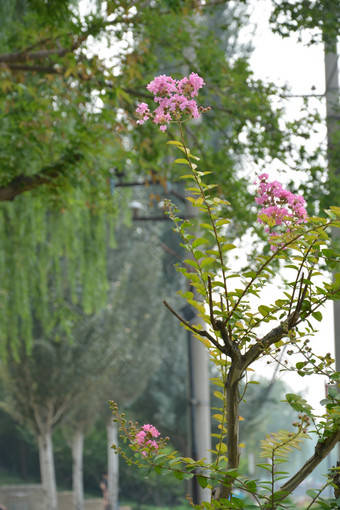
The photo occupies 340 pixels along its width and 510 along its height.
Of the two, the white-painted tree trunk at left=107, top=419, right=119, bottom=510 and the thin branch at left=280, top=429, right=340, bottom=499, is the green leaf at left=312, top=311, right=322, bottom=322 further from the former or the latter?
the white-painted tree trunk at left=107, top=419, right=119, bottom=510

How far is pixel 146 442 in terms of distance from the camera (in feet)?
5.52

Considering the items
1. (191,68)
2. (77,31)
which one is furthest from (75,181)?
(191,68)

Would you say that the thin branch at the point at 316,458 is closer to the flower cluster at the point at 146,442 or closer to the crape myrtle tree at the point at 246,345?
the crape myrtle tree at the point at 246,345

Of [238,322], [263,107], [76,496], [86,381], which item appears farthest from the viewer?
[76,496]

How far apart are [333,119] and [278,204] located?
352cm

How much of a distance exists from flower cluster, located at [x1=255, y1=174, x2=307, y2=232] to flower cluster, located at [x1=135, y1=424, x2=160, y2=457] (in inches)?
22.0

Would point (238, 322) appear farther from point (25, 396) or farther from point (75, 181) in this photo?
point (25, 396)

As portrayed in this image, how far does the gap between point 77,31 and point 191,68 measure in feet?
4.41

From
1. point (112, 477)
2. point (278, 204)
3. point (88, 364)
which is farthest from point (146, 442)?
point (112, 477)

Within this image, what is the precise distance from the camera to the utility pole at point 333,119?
4.66 m

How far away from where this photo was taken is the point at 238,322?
1.74 meters

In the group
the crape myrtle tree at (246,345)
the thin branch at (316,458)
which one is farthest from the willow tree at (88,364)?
the thin branch at (316,458)

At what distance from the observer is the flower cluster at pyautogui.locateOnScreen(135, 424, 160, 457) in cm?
166

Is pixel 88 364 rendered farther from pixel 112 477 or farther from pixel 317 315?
pixel 317 315
